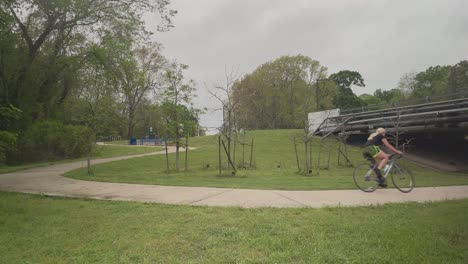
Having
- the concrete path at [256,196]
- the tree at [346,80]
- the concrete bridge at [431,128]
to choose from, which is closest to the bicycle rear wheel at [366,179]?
the concrete path at [256,196]

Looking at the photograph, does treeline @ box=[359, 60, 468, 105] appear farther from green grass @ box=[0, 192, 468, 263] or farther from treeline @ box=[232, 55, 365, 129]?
green grass @ box=[0, 192, 468, 263]

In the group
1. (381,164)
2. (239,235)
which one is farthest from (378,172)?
(239,235)

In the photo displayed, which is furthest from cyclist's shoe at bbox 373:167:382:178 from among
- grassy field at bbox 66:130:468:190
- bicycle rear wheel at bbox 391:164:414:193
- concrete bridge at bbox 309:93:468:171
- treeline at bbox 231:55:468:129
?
treeline at bbox 231:55:468:129

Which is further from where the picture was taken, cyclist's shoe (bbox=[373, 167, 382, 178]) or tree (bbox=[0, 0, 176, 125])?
tree (bbox=[0, 0, 176, 125])

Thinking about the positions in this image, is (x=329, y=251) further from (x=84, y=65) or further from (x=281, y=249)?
(x=84, y=65)

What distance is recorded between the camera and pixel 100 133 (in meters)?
15.2

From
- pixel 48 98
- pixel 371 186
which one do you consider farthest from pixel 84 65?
pixel 371 186

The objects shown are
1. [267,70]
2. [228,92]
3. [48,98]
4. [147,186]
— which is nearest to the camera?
Answer: [147,186]

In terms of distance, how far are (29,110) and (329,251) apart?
86.3ft

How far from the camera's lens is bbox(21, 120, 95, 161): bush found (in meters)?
23.9

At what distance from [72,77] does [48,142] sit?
5.54 metres

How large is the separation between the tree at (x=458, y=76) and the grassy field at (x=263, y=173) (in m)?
35.8

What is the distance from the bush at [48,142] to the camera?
23891 millimetres

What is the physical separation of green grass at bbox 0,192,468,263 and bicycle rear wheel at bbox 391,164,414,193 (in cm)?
165
